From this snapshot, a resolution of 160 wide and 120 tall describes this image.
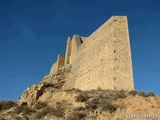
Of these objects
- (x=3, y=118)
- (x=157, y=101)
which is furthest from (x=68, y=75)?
(x=157, y=101)

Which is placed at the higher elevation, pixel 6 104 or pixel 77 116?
pixel 6 104

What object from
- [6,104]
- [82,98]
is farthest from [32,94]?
[82,98]

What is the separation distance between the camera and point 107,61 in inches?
503

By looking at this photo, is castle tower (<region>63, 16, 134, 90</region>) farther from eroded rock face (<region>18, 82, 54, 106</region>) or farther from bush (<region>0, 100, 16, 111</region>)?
bush (<region>0, 100, 16, 111</region>)

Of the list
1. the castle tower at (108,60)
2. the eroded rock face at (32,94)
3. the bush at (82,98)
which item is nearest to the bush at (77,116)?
the bush at (82,98)

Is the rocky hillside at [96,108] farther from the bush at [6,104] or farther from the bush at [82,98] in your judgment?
the bush at [6,104]

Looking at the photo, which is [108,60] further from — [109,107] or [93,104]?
[109,107]

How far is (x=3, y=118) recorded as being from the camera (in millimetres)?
9539

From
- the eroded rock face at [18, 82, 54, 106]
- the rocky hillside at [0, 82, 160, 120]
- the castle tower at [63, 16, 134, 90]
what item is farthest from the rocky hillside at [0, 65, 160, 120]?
the castle tower at [63, 16, 134, 90]

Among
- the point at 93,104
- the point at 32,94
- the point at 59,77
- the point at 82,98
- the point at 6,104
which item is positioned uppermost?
the point at 59,77

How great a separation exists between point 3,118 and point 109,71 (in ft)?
→ 23.0

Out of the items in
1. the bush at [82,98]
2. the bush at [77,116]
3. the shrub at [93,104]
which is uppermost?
the bush at [82,98]

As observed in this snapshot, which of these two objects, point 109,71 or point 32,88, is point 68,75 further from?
point 109,71

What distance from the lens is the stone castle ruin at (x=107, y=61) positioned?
1181 centimetres
